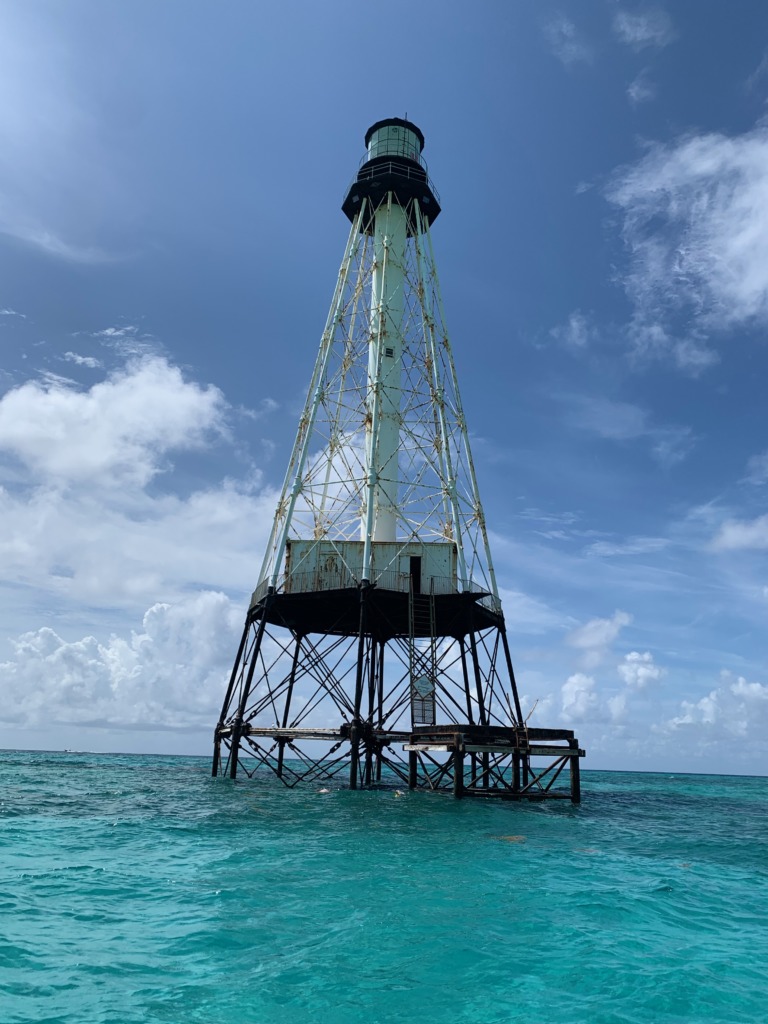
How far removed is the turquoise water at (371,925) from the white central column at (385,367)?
52.5 ft

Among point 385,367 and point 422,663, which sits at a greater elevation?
point 385,367

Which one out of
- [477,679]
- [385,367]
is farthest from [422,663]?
[385,367]

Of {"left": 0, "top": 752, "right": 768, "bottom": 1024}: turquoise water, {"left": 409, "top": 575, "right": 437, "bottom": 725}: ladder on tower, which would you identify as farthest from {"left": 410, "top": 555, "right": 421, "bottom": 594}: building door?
{"left": 0, "top": 752, "right": 768, "bottom": 1024}: turquoise water

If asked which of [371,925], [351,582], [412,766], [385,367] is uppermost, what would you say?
[385,367]

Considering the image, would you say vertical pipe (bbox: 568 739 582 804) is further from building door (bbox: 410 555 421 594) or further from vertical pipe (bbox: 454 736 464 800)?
building door (bbox: 410 555 421 594)

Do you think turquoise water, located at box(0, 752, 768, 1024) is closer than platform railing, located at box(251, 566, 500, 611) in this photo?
Yes

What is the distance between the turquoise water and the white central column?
52.5 ft

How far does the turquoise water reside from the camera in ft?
24.8

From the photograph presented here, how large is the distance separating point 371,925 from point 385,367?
28.6m

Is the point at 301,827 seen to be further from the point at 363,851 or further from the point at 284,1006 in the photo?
the point at 284,1006

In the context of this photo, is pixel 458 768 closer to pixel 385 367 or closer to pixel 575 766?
pixel 575 766

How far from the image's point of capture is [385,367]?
1396 inches

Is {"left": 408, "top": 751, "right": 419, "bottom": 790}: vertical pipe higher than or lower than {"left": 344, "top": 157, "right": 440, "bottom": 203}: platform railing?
lower

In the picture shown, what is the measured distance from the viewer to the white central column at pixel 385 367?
109 ft
